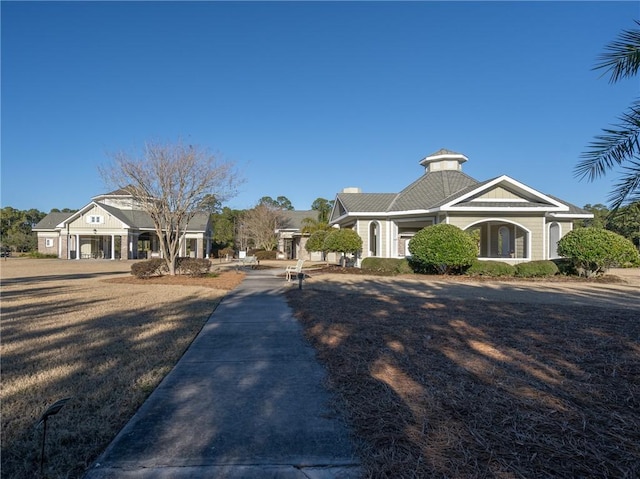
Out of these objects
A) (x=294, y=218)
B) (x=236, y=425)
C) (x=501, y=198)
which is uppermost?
(x=294, y=218)

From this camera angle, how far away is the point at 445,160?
2655 cm

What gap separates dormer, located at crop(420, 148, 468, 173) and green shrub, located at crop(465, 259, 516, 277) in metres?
10.8

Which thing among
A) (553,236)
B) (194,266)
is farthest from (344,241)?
(553,236)

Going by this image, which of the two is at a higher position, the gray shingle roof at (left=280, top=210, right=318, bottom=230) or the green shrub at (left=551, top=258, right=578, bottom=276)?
the gray shingle roof at (left=280, top=210, right=318, bottom=230)

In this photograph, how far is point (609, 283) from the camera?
49.8ft

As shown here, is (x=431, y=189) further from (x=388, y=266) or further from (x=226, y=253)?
(x=226, y=253)

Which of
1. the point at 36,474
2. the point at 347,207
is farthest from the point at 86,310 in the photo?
the point at 347,207

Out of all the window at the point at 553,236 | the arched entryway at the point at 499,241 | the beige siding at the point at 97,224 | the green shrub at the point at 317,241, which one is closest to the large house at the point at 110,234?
the beige siding at the point at 97,224

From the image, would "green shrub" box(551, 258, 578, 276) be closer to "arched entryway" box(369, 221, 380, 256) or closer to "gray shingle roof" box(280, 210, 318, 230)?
"arched entryway" box(369, 221, 380, 256)

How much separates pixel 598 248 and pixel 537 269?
95.4 inches

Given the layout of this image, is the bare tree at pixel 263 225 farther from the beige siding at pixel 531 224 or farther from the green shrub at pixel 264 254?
the beige siding at pixel 531 224

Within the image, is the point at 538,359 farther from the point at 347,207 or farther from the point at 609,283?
the point at 347,207

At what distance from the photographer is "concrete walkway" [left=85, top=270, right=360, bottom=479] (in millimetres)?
2562

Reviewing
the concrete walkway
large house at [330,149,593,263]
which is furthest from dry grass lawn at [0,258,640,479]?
large house at [330,149,593,263]
